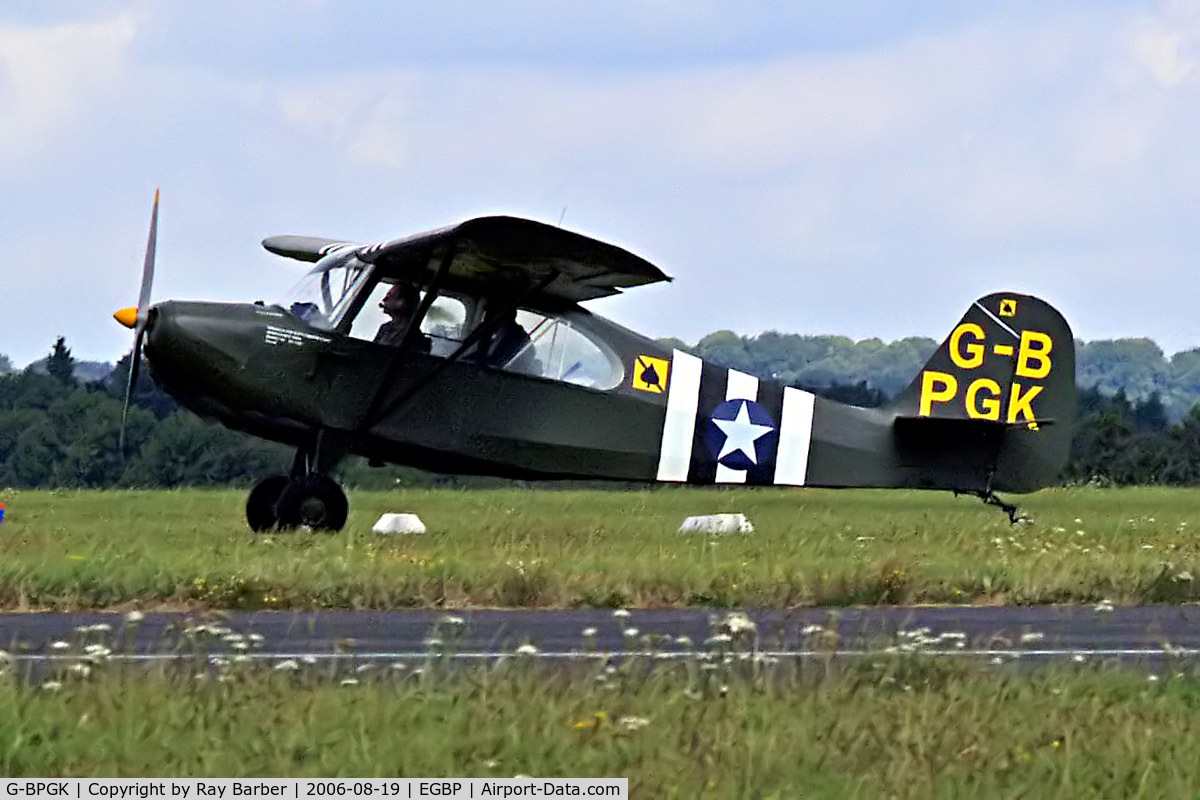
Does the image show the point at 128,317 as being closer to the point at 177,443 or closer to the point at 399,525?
the point at 399,525

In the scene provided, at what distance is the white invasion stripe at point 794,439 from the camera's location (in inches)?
766

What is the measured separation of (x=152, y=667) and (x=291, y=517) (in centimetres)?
909

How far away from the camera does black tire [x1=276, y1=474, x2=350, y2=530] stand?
679 inches

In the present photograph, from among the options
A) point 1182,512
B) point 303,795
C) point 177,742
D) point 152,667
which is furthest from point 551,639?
point 1182,512

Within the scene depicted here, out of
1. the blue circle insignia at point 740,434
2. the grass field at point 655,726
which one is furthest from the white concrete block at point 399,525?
the grass field at point 655,726

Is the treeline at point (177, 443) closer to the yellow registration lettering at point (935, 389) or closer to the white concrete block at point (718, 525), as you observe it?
the yellow registration lettering at point (935, 389)

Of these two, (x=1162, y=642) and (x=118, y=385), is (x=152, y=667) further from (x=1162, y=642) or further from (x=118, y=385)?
(x=118, y=385)

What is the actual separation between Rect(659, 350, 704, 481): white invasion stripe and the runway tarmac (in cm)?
685

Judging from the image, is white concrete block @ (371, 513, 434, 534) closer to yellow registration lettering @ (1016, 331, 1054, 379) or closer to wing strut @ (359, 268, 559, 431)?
wing strut @ (359, 268, 559, 431)

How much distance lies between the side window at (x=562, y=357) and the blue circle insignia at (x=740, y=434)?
1131 millimetres

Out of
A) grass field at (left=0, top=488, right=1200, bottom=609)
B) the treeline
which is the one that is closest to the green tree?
the treeline

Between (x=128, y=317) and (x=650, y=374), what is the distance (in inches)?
190

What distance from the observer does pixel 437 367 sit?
58.4 feet

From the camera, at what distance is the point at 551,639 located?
33.9 ft
